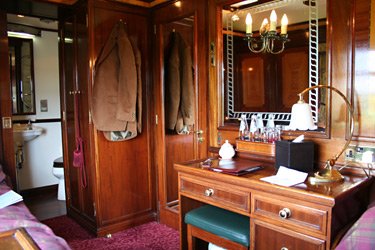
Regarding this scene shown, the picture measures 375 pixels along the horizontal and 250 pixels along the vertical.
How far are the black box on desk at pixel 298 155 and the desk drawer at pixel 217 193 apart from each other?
314 millimetres

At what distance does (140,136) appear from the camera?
3092mm

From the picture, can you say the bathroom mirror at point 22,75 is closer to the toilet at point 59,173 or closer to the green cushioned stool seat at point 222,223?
the toilet at point 59,173

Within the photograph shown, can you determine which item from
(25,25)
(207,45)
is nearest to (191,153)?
(207,45)

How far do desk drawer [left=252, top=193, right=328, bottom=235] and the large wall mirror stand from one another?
0.61 m

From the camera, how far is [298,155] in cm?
179

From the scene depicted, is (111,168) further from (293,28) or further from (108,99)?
(293,28)

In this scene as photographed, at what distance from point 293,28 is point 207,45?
72 cm

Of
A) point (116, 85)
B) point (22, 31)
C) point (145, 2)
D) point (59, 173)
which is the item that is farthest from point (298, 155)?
point (22, 31)

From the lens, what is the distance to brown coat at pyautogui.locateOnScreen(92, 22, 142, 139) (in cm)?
271

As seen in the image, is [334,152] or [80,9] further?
[80,9]

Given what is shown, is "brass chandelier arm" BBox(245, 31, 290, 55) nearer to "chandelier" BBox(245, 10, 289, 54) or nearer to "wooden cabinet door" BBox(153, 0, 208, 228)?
"chandelier" BBox(245, 10, 289, 54)

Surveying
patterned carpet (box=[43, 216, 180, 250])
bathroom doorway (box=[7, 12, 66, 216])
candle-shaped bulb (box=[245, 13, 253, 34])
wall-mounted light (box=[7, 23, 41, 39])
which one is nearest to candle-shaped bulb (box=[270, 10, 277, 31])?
candle-shaped bulb (box=[245, 13, 253, 34])

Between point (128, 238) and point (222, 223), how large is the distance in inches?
49.8

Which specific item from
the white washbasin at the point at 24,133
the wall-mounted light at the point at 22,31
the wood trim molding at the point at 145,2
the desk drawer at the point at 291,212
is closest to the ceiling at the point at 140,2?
the wood trim molding at the point at 145,2
